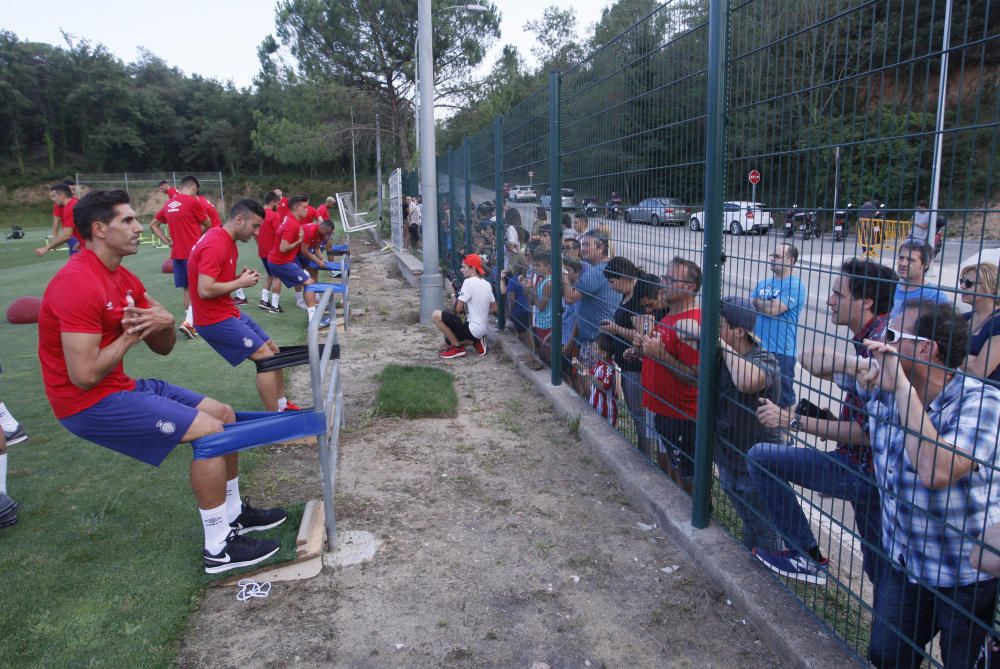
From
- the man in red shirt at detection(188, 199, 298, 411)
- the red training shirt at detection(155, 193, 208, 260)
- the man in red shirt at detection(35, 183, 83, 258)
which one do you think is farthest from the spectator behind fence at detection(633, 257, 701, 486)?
the man in red shirt at detection(35, 183, 83, 258)

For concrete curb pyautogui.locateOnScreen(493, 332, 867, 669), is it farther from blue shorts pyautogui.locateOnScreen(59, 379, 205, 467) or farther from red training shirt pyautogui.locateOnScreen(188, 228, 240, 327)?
red training shirt pyautogui.locateOnScreen(188, 228, 240, 327)

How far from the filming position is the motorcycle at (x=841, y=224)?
7.24ft

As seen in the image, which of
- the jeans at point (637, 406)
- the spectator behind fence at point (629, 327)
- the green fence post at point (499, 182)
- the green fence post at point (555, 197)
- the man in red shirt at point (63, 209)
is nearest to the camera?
the spectator behind fence at point (629, 327)

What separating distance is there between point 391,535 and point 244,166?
70533 mm

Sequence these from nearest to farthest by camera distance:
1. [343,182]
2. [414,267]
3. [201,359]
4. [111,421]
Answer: [111,421], [201,359], [414,267], [343,182]

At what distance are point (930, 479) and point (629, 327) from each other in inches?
95.8

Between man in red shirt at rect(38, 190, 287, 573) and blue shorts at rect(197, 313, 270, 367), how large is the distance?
1.68 metres

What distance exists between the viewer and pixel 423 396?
606 centimetres

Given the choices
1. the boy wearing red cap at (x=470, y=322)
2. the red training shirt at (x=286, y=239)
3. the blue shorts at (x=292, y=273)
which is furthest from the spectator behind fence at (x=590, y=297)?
the blue shorts at (x=292, y=273)

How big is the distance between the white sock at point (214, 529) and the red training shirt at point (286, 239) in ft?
20.0

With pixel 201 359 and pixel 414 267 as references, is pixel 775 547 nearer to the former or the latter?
pixel 201 359

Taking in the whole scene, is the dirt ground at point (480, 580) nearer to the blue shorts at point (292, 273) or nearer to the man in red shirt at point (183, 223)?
the blue shorts at point (292, 273)

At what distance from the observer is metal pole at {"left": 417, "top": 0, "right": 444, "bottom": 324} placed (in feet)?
31.9

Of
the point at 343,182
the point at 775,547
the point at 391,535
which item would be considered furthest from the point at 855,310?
the point at 343,182
